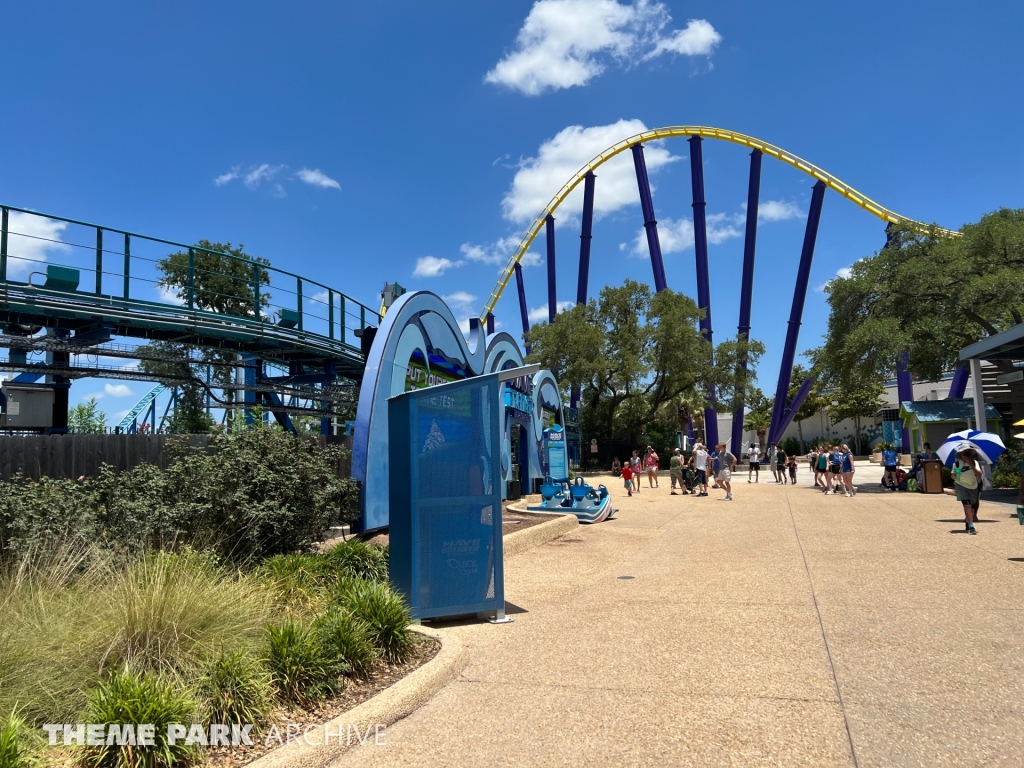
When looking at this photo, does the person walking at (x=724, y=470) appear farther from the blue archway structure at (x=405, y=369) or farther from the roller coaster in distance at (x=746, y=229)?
the roller coaster in distance at (x=746, y=229)

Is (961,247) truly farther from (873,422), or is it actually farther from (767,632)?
(873,422)

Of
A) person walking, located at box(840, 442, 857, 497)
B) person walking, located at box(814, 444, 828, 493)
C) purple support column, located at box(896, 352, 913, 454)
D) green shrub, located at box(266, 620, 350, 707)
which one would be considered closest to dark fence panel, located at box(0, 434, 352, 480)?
green shrub, located at box(266, 620, 350, 707)

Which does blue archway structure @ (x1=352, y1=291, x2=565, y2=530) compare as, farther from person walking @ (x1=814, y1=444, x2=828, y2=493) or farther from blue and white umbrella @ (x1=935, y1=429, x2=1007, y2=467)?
person walking @ (x1=814, y1=444, x2=828, y2=493)

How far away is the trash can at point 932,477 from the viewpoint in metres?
20.5

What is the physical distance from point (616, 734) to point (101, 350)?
1795 centimetres

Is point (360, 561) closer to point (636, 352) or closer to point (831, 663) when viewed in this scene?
point (831, 663)

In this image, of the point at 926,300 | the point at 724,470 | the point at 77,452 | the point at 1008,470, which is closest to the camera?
the point at 77,452

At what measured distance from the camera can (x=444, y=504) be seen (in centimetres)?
665

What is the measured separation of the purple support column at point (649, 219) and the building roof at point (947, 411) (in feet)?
63.5

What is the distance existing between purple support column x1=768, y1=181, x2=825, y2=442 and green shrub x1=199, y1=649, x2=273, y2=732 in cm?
4146

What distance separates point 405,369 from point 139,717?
9497 millimetres

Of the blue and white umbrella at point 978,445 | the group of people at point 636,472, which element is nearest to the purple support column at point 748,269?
the group of people at point 636,472

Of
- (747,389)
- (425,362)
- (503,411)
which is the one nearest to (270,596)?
(425,362)

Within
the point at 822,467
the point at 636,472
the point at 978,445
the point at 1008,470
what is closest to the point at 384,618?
the point at 978,445
